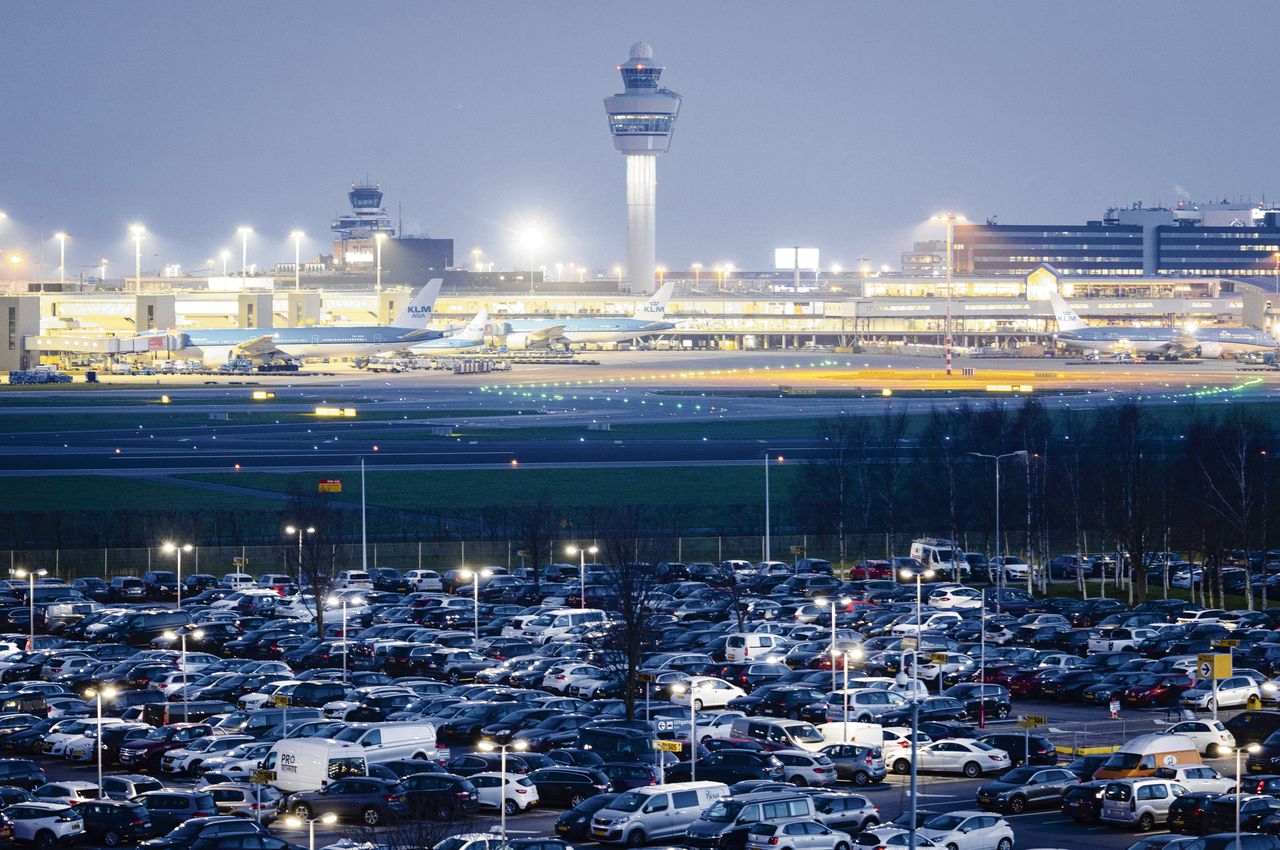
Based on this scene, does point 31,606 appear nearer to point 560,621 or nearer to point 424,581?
point 424,581

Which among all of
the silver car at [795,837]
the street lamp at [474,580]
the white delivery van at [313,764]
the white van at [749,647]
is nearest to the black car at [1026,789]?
the silver car at [795,837]

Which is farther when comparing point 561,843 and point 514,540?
point 514,540

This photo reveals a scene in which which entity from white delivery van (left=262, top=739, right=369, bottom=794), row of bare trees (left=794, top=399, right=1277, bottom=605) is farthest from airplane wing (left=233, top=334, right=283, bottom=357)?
white delivery van (left=262, top=739, right=369, bottom=794)

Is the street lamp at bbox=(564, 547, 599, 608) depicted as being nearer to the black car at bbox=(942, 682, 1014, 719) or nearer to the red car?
the black car at bbox=(942, 682, 1014, 719)

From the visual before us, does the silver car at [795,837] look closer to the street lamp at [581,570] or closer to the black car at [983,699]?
the black car at [983,699]

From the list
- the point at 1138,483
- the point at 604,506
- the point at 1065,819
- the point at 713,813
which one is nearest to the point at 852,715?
the point at 1065,819

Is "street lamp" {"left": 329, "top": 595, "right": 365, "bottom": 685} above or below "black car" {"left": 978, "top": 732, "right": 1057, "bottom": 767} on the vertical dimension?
above

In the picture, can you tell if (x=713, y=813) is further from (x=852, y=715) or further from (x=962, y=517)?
(x=962, y=517)
